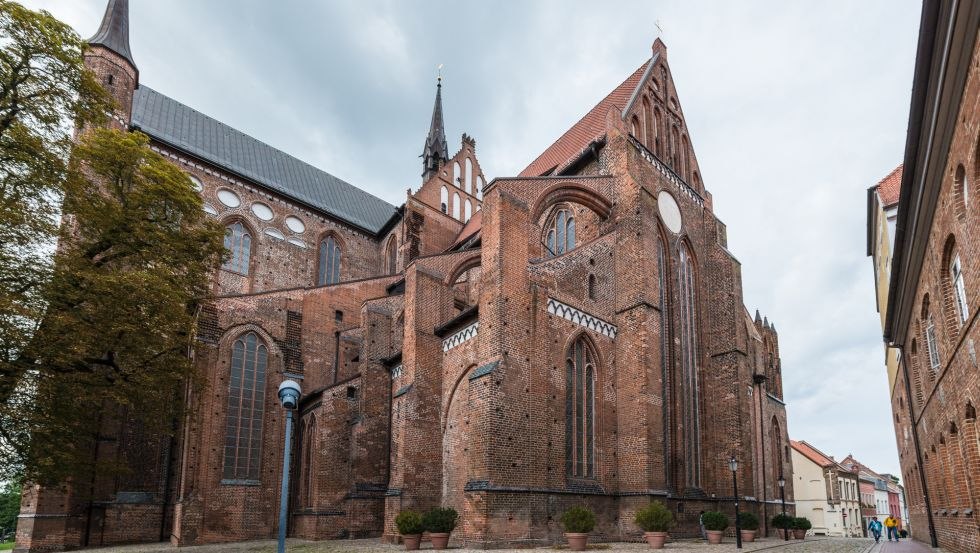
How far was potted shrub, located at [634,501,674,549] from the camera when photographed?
1505 cm

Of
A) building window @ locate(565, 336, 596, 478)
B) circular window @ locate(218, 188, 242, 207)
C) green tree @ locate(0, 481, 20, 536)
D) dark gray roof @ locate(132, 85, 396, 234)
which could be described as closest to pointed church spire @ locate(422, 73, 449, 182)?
dark gray roof @ locate(132, 85, 396, 234)

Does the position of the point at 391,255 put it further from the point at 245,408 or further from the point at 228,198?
the point at 245,408

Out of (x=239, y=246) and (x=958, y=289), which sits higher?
(x=239, y=246)

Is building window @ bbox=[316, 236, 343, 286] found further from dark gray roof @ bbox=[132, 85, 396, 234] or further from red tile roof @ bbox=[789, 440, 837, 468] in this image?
red tile roof @ bbox=[789, 440, 837, 468]

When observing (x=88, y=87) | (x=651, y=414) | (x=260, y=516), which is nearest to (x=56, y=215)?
(x=88, y=87)

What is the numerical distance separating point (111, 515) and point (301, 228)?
1570cm

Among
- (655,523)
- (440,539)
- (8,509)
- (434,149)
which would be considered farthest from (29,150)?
(8,509)

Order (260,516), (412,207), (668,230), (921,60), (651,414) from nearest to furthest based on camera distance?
1. (921,60)
2. (651,414)
3. (260,516)
4. (668,230)
5. (412,207)

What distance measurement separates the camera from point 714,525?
1766cm

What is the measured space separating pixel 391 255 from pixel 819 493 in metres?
A: 34.6

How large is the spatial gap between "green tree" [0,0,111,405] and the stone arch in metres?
10.8

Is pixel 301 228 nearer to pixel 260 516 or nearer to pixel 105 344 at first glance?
pixel 260 516

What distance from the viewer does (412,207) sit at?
1201 inches

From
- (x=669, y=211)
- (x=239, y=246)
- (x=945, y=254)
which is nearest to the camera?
(x=945, y=254)
